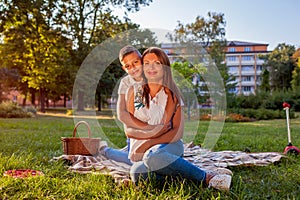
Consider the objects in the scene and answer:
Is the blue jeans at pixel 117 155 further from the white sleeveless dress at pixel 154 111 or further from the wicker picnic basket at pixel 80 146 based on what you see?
the white sleeveless dress at pixel 154 111

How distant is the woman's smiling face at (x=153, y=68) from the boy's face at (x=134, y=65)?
0.26 ft

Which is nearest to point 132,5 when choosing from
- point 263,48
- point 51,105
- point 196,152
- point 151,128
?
point 196,152

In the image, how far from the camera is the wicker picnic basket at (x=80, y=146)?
3.25 metres

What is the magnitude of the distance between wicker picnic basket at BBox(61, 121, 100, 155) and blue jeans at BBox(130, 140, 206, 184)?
3.93 feet

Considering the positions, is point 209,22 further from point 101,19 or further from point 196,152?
point 196,152

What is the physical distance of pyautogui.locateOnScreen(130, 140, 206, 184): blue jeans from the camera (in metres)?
2.16

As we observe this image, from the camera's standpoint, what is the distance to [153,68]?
2449mm

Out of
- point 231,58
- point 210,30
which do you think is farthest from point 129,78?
point 231,58

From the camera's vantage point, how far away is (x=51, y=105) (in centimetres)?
4638

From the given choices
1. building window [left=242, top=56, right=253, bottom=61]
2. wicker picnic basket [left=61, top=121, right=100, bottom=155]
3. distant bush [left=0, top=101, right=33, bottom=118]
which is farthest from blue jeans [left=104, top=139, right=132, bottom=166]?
building window [left=242, top=56, right=253, bottom=61]

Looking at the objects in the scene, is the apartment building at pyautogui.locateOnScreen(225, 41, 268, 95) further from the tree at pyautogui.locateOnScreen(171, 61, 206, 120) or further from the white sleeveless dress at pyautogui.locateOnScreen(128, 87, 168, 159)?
the white sleeveless dress at pyautogui.locateOnScreen(128, 87, 168, 159)

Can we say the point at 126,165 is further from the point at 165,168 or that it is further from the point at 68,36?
the point at 68,36

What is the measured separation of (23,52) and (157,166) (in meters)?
15.2

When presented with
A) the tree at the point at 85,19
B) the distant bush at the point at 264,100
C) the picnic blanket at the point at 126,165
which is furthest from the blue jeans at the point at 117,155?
the distant bush at the point at 264,100
